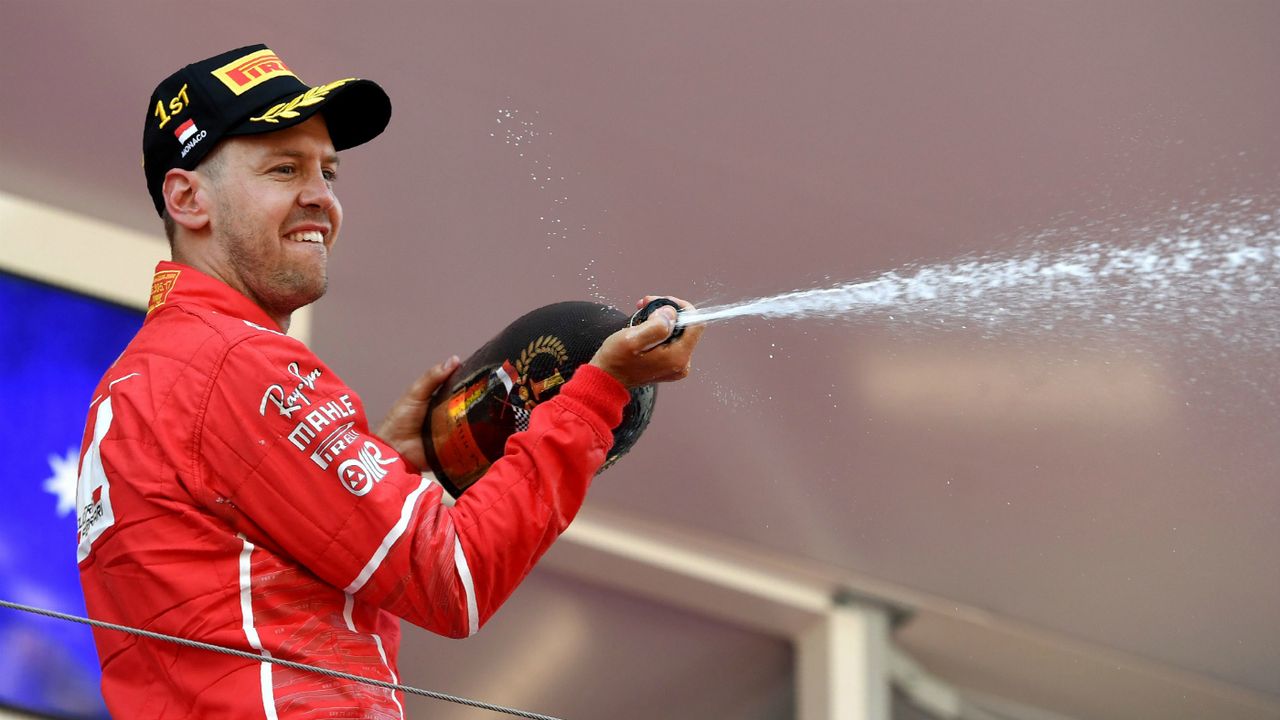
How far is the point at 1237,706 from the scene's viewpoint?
325 centimetres

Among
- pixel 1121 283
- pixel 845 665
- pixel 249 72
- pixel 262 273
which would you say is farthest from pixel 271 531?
pixel 1121 283

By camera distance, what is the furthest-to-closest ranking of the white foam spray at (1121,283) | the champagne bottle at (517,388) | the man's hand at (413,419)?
the white foam spray at (1121,283), the man's hand at (413,419), the champagne bottle at (517,388)

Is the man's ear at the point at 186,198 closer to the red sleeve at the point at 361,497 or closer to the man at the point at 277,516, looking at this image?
the man at the point at 277,516

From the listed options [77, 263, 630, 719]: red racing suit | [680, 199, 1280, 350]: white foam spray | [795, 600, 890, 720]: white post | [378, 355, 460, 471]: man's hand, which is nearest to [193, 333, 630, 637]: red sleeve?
[77, 263, 630, 719]: red racing suit

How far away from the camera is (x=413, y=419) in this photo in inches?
79.1

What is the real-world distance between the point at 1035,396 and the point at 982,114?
584 millimetres

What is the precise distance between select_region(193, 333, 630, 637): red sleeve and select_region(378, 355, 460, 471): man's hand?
483mm

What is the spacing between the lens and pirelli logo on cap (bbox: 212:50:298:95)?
1.68m

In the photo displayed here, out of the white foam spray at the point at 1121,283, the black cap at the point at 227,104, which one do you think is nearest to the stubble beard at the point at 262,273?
the black cap at the point at 227,104

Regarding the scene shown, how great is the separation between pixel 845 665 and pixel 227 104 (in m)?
1.88

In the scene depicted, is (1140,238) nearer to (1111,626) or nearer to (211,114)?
(1111,626)

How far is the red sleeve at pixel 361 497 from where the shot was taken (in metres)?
1.43

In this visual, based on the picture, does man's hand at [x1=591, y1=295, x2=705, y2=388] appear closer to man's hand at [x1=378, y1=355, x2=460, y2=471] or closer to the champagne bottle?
the champagne bottle

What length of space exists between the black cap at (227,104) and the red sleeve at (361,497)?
290mm
